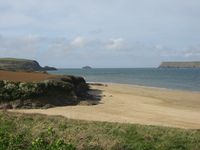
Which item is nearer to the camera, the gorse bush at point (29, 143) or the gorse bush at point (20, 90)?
the gorse bush at point (29, 143)

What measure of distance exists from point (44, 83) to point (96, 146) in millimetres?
12807

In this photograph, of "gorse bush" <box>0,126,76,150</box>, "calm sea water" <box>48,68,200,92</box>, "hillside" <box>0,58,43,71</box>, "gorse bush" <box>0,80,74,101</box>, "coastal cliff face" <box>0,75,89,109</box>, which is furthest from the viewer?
"hillside" <box>0,58,43,71</box>

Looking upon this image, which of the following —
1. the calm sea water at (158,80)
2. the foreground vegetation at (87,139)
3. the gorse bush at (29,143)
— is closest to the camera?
the gorse bush at (29,143)

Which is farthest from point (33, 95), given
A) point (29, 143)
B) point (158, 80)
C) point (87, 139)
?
point (158, 80)

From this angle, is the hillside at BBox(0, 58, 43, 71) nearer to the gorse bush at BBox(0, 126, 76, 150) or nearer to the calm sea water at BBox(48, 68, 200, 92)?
the calm sea water at BBox(48, 68, 200, 92)

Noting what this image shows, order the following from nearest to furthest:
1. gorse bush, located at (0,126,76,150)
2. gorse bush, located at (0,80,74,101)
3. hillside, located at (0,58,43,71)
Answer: gorse bush, located at (0,126,76,150) < gorse bush, located at (0,80,74,101) < hillside, located at (0,58,43,71)

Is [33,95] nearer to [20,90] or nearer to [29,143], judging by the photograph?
[20,90]

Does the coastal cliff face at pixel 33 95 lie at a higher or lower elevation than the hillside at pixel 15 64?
lower

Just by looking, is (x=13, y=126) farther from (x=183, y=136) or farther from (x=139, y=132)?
(x=183, y=136)

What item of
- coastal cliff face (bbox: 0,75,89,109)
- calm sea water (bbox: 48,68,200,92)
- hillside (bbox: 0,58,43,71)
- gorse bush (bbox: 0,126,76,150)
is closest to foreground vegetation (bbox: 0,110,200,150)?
gorse bush (bbox: 0,126,76,150)

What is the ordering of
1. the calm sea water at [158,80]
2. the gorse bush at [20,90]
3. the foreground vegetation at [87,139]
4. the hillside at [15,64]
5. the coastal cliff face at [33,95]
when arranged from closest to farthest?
the foreground vegetation at [87,139] → the coastal cliff face at [33,95] → the gorse bush at [20,90] → the calm sea water at [158,80] → the hillside at [15,64]

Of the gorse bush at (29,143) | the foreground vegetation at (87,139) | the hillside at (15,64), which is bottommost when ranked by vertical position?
the foreground vegetation at (87,139)

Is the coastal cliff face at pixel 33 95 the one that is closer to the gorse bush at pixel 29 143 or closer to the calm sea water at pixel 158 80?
the gorse bush at pixel 29 143

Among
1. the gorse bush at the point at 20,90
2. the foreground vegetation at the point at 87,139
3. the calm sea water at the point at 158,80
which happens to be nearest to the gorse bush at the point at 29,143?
the foreground vegetation at the point at 87,139
